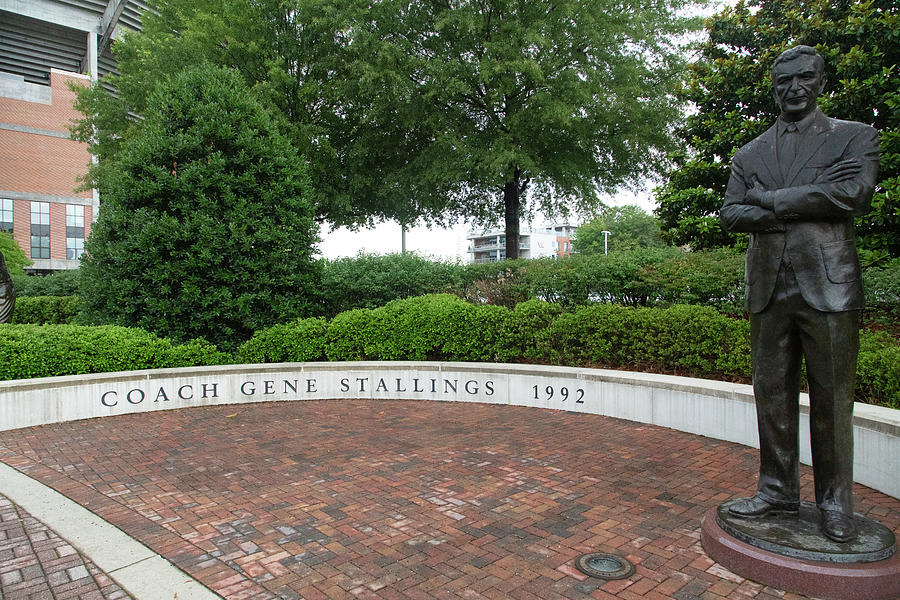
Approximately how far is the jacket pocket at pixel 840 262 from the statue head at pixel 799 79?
83 cm

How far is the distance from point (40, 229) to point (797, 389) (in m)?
56.1

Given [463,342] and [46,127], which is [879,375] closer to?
[463,342]

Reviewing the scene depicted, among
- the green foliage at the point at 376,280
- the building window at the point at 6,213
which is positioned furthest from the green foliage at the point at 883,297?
the building window at the point at 6,213

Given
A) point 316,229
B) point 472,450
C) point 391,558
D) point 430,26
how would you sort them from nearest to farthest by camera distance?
point 391,558 → point 472,450 → point 316,229 → point 430,26

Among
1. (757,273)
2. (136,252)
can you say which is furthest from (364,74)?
(757,273)

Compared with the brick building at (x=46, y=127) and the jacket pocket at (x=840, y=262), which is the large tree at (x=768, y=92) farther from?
the brick building at (x=46, y=127)

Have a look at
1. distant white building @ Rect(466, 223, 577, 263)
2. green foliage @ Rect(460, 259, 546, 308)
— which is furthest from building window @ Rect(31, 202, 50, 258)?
distant white building @ Rect(466, 223, 577, 263)

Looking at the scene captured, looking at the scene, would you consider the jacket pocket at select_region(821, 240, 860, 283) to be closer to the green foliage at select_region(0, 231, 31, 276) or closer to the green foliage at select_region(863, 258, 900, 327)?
the green foliage at select_region(863, 258, 900, 327)

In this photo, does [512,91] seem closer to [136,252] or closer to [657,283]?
[657,283]

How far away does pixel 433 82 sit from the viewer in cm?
1580

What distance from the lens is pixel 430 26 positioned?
55.8 feet

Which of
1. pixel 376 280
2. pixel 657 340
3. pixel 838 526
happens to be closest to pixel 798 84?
pixel 838 526

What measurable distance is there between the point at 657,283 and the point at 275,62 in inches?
477

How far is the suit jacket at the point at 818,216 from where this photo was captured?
3.24 metres
